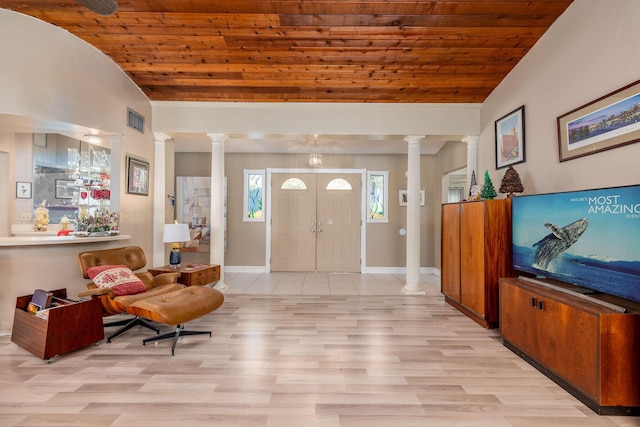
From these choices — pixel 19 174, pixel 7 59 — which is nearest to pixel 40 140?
pixel 19 174

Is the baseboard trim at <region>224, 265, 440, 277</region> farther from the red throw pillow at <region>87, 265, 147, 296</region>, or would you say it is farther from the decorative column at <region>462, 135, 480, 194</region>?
the red throw pillow at <region>87, 265, 147, 296</region>

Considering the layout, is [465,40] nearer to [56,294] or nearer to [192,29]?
[192,29]

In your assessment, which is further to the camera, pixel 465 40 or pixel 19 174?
pixel 19 174

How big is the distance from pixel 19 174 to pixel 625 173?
690cm

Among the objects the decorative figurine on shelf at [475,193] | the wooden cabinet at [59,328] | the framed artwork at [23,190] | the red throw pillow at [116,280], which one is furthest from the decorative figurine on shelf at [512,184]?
the framed artwork at [23,190]

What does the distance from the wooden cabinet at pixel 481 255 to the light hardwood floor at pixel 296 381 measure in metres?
0.27

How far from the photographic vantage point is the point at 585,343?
199 cm

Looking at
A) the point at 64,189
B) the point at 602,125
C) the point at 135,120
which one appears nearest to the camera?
the point at 602,125

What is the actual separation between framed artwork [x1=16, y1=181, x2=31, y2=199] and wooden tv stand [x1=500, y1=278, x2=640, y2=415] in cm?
633

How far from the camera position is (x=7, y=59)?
2.90 meters

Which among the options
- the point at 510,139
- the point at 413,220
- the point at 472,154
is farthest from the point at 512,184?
the point at 413,220

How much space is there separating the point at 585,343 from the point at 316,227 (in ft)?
16.2

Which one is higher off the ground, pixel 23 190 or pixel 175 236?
pixel 23 190

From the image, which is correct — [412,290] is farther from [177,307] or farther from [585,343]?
[177,307]
